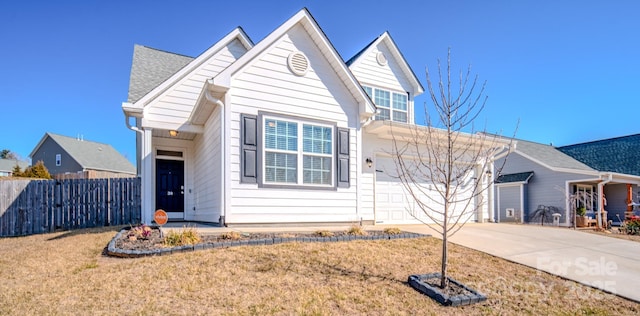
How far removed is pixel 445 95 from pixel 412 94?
9.20m

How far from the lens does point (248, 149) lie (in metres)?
7.88

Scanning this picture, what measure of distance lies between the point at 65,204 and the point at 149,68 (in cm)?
510

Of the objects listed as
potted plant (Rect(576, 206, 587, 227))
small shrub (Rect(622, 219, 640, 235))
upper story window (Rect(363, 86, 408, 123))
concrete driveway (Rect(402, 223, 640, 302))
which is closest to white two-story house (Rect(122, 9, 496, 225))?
upper story window (Rect(363, 86, 408, 123))

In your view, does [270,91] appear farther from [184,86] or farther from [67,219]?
[67,219]

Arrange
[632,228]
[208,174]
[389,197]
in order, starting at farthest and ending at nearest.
→ 1. [632,228]
2. [389,197]
3. [208,174]

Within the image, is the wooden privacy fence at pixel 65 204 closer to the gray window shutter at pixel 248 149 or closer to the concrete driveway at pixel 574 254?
the gray window shutter at pixel 248 149

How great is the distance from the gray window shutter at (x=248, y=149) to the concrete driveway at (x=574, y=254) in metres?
4.61

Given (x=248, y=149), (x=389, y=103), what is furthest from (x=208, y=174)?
(x=389, y=103)

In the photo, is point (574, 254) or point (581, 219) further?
point (581, 219)

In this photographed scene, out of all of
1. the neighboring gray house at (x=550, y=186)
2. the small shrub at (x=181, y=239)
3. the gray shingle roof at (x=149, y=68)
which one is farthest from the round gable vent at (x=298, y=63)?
the neighboring gray house at (x=550, y=186)

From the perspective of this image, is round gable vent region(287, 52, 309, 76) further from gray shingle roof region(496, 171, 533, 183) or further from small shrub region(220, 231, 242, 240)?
gray shingle roof region(496, 171, 533, 183)

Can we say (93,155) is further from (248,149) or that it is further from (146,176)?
(248,149)

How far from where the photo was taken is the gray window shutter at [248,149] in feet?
25.7

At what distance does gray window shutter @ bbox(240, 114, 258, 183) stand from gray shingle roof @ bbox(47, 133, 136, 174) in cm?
2603
